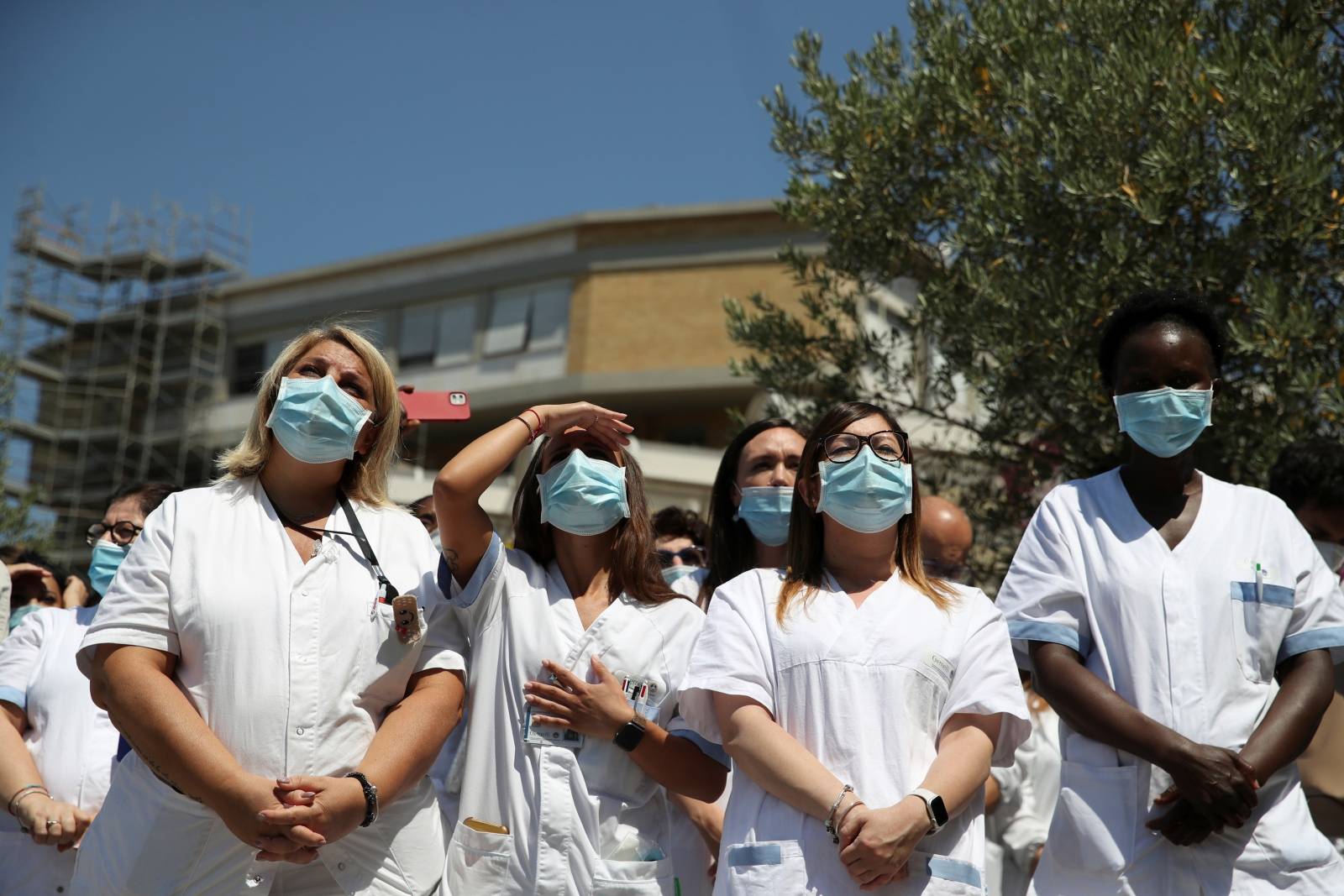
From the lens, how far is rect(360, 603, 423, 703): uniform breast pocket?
4301 millimetres

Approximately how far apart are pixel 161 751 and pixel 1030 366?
7552 mm

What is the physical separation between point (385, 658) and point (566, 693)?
568 mm

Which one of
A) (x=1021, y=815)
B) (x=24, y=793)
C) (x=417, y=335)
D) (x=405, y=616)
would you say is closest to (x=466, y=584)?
(x=405, y=616)

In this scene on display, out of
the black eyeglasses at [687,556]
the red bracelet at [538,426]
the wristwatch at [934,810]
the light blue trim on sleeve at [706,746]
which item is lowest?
the wristwatch at [934,810]

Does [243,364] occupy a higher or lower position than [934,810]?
higher

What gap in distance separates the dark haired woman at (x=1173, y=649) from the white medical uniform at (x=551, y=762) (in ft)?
3.80

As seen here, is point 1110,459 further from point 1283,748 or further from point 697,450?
point 697,450

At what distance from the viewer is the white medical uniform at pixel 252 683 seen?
4.05 meters

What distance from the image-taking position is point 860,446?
4.71 m

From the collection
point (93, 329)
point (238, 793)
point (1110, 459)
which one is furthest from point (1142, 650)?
point (93, 329)

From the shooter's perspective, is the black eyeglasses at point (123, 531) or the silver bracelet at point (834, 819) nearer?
the silver bracelet at point (834, 819)

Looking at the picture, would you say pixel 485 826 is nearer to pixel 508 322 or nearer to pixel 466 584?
pixel 466 584

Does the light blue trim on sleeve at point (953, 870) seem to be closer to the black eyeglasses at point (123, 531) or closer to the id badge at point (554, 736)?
the id badge at point (554, 736)

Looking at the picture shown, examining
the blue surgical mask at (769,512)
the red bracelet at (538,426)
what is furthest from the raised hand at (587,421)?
the blue surgical mask at (769,512)
